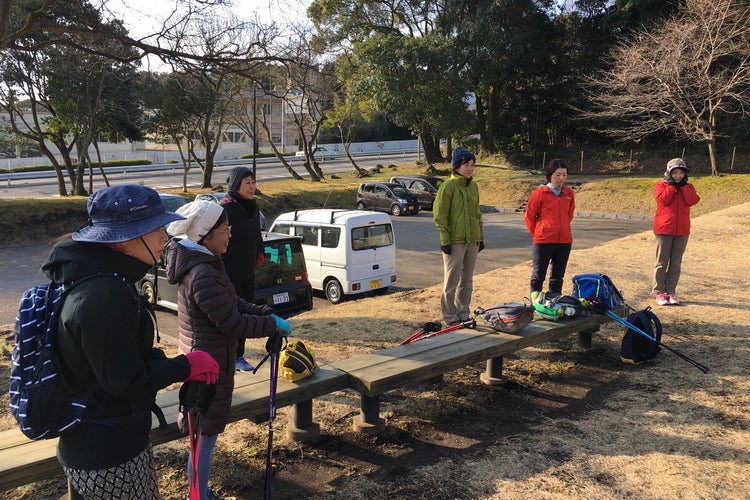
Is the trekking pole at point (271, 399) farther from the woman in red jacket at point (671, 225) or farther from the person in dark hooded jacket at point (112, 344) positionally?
the woman in red jacket at point (671, 225)

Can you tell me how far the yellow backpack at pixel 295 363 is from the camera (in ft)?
12.0

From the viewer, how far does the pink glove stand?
217 cm

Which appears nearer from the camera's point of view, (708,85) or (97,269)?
(97,269)

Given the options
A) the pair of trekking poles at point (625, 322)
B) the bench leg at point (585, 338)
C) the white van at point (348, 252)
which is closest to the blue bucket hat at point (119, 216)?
the pair of trekking poles at point (625, 322)

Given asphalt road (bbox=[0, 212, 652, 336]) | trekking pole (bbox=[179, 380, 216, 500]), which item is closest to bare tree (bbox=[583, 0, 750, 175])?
asphalt road (bbox=[0, 212, 652, 336])

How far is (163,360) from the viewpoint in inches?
81.5

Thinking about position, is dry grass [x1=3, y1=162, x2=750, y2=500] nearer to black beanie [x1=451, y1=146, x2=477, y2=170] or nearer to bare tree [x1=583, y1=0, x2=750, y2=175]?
black beanie [x1=451, y1=146, x2=477, y2=170]

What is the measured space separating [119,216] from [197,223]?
1.01 metres

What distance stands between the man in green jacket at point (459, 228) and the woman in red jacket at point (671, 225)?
2696 mm

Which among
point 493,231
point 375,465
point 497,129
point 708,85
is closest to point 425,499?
point 375,465

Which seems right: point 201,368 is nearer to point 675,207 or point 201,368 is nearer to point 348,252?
point 675,207

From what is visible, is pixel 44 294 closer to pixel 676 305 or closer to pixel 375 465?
pixel 375 465

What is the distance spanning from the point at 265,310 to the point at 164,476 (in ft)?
3.98

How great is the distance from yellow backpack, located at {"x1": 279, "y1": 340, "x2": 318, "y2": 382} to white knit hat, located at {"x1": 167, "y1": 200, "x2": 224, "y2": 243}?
103 cm
